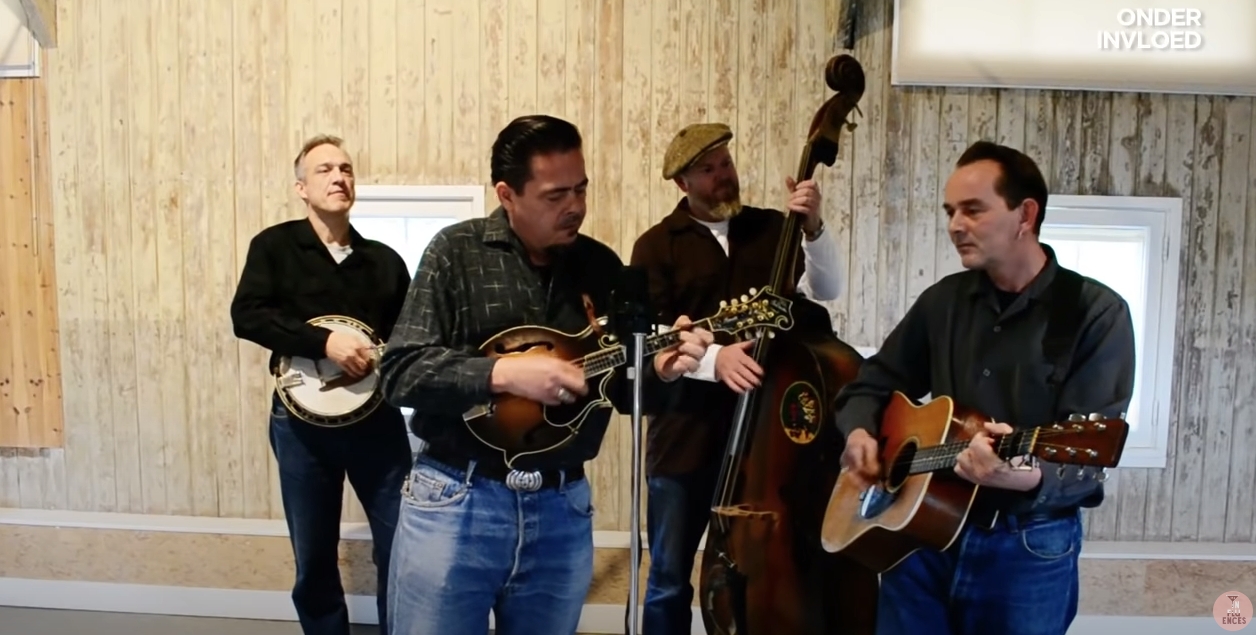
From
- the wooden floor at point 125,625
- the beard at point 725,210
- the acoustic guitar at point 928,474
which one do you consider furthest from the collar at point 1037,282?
the wooden floor at point 125,625

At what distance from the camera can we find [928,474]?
5.88ft

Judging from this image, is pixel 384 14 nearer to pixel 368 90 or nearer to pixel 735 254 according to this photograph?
pixel 368 90

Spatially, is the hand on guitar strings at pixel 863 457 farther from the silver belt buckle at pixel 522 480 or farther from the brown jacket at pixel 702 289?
the silver belt buckle at pixel 522 480

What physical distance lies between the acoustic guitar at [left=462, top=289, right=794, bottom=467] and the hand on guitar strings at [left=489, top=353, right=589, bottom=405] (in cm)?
5

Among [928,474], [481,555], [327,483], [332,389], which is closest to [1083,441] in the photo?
[928,474]

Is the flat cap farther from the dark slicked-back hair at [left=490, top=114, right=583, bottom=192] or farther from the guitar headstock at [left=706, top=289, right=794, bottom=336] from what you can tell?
the dark slicked-back hair at [left=490, top=114, right=583, bottom=192]

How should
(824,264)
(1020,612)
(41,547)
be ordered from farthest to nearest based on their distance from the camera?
(41,547), (824,264), (1020,612)

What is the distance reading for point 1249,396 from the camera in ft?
11.2

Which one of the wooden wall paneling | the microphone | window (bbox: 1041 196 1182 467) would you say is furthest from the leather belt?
the wooden wall paneling

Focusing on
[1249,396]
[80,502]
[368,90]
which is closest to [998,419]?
[1249,396]

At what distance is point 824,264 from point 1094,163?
1678 millimetres

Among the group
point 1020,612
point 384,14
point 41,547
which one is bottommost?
point 41,547

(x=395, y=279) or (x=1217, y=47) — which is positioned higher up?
(x=1217, y=47)

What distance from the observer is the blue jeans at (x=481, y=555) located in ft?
5.34
